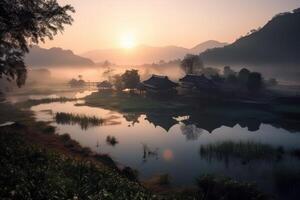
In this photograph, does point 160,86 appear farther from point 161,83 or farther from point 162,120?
point 162,120

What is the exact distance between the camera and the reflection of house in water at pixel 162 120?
58.8m

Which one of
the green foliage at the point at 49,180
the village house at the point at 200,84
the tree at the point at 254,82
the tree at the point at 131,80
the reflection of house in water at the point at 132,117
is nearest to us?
the green foliage at the point at 49,180

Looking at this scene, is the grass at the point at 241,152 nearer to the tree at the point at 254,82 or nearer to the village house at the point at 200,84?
the village house at the point at 200,84

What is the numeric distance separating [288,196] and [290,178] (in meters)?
4.01

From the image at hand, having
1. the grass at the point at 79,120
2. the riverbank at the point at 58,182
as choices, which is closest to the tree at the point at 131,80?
the grass at the point at 79,120

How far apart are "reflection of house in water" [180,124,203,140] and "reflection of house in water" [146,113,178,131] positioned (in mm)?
2792

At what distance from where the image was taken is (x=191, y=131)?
5288cm

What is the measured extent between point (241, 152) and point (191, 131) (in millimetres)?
16552

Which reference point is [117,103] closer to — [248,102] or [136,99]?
[136,99]

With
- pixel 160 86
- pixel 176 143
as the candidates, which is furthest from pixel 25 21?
pixel 160 86

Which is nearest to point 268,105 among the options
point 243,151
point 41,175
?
point 243,151

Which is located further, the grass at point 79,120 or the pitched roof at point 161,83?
the pitched roof at point 161,83

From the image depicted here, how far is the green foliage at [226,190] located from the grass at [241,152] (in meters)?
10.7

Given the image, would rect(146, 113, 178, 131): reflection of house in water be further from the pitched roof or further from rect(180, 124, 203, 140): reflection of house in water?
the pitched roof
